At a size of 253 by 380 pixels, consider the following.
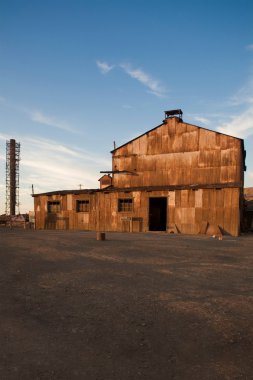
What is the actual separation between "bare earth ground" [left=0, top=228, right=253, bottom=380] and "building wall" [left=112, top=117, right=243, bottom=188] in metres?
15.6

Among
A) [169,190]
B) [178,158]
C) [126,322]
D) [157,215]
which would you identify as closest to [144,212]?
[169,190]

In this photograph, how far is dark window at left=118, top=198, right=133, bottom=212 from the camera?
23391 mm

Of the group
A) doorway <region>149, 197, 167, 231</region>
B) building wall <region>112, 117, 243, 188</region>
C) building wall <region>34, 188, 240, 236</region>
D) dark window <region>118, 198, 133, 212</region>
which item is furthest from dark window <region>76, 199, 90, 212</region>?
doorway <region>149, 197, 167, 231</region>

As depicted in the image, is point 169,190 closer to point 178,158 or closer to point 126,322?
point 178,158

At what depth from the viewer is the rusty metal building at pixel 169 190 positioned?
67.1 ft

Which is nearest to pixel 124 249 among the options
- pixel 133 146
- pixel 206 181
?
pixel 206 181

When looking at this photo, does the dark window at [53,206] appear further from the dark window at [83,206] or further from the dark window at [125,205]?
the dark window at [125,205]

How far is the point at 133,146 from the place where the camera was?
25641mm

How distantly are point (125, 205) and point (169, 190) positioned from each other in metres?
4.21

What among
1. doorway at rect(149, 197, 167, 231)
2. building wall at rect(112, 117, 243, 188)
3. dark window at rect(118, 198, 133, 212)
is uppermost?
building wall at rect(112, 117, 243, 188)

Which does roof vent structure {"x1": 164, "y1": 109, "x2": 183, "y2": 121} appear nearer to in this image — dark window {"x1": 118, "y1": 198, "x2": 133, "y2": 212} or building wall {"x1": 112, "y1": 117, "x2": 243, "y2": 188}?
building wall {"x1": 112, "y1": 117, "x2": 243, "y2": 188}

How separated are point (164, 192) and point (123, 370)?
766 inches

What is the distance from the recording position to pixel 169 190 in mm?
21844

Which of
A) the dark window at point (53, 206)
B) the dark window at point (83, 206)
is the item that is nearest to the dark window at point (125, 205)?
the dark window at point (83, 206)
